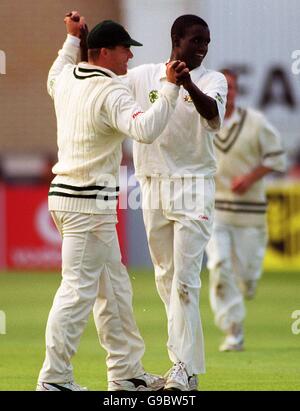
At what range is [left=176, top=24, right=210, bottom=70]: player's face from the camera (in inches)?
324

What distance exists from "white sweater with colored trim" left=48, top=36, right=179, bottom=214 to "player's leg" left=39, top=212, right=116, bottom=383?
10 centimetres

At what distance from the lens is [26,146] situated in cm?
2488

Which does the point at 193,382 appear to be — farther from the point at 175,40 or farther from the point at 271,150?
the point at 271,150

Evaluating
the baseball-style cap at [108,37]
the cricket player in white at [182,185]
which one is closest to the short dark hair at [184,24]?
the cricket player in white at [182,185]

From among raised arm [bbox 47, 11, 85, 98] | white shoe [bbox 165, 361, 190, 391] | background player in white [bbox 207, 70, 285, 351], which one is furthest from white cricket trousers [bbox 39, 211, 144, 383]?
background player in white [bbox 207, 70, 285, 351]

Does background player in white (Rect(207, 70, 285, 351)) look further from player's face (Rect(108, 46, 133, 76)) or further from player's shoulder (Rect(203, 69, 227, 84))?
player's face (Rect(108, 46, 133, 76))

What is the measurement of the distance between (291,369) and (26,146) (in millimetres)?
15849

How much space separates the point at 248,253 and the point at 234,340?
1.04 m

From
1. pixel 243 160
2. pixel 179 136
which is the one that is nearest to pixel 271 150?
pixel 243 160

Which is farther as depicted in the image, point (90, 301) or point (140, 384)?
point (140, 384)

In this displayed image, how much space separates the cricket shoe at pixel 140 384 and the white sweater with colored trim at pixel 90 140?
1108 millimetres

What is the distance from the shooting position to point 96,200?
25.8 ft

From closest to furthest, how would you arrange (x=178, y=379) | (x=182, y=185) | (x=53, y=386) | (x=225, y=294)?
(x=53, y=386) < (x=178, y=379) < (x=182, y=185) < (x=225, y=294)
